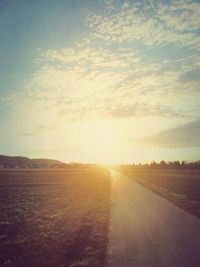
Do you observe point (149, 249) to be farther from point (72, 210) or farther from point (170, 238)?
point (72, 210)

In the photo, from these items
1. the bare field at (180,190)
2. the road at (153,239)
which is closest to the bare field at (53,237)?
the road at (153,239)

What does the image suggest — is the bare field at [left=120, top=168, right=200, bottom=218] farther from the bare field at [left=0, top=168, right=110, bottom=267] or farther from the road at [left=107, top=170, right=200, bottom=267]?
the bare field at [left=0, top=168, right=110, bottom=267]

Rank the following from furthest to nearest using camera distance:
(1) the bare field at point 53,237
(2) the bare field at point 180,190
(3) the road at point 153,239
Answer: (2) the bare field at point 180,190 < (1) the bare field at point 53,237 < (3) the road at point 153,239

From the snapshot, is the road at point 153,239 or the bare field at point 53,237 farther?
the bare field at point 53,237

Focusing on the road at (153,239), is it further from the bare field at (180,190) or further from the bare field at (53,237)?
the bare field at (180,190)

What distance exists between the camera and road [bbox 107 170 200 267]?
6727 mm

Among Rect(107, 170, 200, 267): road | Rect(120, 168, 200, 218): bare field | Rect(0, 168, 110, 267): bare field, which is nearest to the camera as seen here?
Rect(107, 170, 200, 267): road

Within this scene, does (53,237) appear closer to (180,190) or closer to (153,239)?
(153,239)

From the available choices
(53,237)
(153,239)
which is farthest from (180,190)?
(53,237)

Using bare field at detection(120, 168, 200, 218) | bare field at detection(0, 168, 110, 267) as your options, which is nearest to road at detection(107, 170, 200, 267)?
bare field at detection(0, 168, 110, 267)

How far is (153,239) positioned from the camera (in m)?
8.63

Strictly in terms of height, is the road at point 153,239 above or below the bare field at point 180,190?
below

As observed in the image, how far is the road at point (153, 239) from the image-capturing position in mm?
6727

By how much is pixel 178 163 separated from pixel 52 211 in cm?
15537
